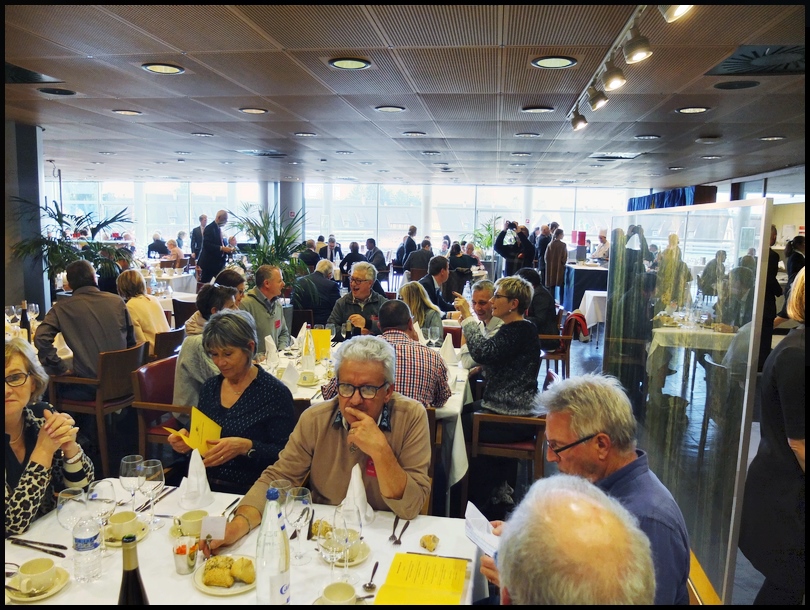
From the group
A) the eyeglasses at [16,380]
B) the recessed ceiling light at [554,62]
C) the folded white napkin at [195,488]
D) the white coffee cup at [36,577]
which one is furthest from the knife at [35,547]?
the recessed ceiling light at [554,62]

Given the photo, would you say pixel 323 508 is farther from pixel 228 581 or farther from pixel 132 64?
pixel 132 64

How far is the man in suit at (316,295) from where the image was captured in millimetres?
5969

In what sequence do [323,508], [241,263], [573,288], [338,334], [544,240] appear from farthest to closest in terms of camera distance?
[544,240], [573,288], [241,263], [338,334], [323,508]

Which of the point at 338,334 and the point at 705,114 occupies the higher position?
the point at 705,114

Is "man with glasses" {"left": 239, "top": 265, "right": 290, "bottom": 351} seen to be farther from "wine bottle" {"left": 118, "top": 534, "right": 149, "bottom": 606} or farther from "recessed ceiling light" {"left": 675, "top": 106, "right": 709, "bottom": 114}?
"recessed ceiling light" {"left": 675, "top": 106, "right": 709, "bottom": 114}

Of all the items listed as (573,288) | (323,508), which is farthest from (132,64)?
(573,288)

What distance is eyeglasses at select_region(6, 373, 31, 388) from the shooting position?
79.4 inches

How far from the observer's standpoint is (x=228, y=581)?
1.52 meters

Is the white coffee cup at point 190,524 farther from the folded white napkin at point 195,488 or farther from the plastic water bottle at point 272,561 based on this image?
the plastic water bottle at point 272,561

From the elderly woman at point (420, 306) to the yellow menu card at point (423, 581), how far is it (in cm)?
316

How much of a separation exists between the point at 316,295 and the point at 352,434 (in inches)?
162

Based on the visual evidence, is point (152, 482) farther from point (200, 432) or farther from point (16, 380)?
point (16, 380)

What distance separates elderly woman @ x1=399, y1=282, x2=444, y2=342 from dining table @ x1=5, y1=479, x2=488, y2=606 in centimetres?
293

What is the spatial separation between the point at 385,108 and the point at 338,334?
7.55 ft
